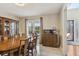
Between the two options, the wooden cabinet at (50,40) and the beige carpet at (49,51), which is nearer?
the beige carpet at (49,51)

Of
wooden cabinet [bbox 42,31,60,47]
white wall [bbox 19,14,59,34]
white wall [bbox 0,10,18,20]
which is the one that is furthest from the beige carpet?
white wall [bbox 0,10,18,20]

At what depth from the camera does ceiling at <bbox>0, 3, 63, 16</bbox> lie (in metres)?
2.19

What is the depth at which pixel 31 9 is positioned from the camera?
91.1 inches

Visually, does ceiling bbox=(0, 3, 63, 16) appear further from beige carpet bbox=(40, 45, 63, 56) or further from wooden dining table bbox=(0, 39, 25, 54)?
beige carpet bbox=(40, 45, 63, 56)

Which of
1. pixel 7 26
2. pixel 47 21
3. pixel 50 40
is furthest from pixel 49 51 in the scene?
pixel 7 26

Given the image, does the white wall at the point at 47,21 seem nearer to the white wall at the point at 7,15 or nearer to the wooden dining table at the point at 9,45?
the white wall at the point at 7,15

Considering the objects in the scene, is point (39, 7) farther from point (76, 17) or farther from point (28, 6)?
point (76, 17)

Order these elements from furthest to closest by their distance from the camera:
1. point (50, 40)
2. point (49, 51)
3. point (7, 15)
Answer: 1. point (50, 40)
2. point (49, 51)
3. point (7, 15)

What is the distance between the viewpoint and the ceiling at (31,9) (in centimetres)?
219

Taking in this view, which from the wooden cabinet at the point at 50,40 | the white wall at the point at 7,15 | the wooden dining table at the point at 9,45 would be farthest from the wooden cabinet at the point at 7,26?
the wooden cabinet at the point at 50,40

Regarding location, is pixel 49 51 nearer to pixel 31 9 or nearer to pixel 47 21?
pixel 47 21

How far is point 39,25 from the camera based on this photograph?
2.44m

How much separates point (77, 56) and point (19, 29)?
1.16 m

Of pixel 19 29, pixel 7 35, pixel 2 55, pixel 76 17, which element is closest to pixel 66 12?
pixel 76 17
